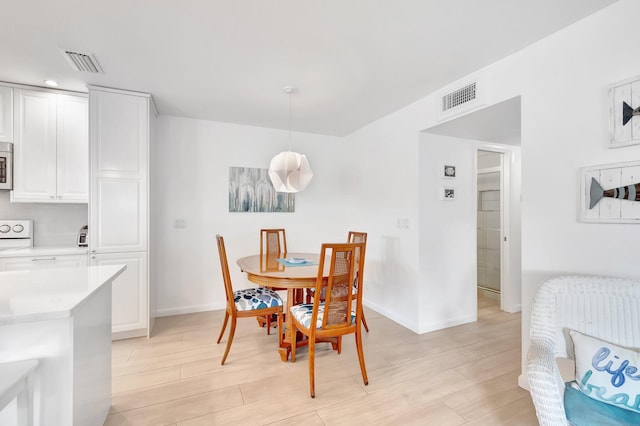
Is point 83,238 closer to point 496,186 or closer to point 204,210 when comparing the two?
point 204,210

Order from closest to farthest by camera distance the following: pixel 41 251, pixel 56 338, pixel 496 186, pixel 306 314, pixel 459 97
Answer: pixel 56 338
pixel 306 314
pixel 459 97
pixel 41 251
pixel 496 186

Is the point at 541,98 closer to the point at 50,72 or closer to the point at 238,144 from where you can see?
the point at 238,144

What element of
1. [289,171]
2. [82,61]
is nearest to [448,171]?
[289,171]

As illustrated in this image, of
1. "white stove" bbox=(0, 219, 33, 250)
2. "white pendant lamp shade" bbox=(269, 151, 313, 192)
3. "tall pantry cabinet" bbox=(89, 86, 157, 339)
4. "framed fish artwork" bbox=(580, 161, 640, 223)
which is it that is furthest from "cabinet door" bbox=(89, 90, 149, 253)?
"framed fish artwork" bbox=(580, 161, 640, 223)

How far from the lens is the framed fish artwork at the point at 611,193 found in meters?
1.56

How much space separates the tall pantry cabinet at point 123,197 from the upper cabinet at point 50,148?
0.87ft

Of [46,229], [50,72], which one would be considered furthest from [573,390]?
[46,229]

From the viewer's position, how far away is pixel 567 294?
154cm

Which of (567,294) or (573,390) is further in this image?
(567,294)

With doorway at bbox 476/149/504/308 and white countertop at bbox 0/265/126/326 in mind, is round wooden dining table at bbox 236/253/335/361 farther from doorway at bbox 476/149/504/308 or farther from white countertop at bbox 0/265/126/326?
doorway at bbox 476/149/504/308

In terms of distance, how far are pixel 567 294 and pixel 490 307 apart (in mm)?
2673

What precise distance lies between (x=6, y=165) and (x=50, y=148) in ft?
1.20

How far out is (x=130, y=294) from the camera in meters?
2.87

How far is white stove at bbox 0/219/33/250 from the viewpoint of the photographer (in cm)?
288
